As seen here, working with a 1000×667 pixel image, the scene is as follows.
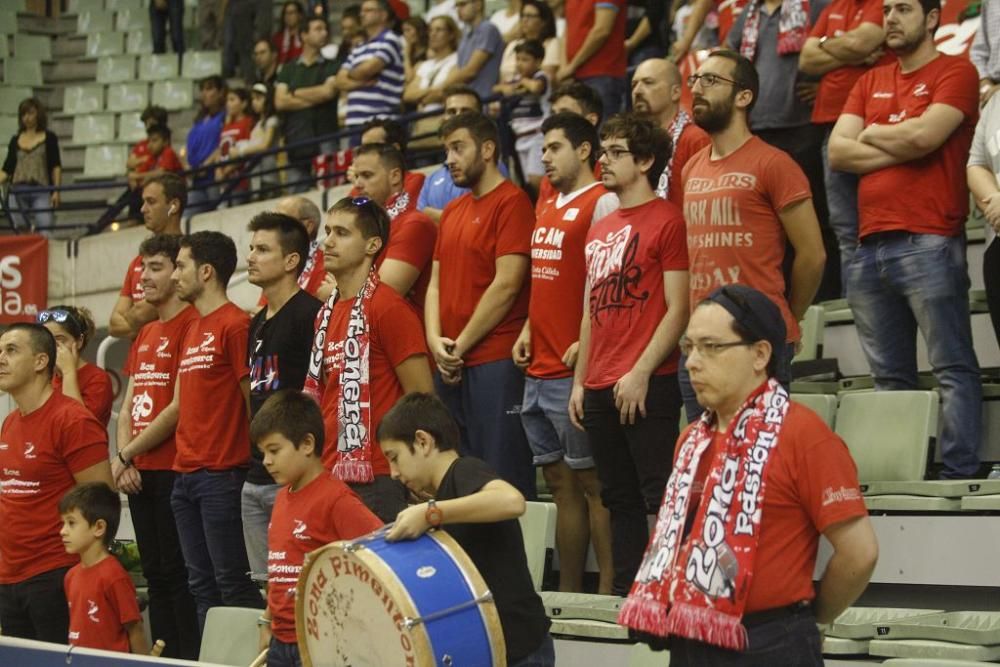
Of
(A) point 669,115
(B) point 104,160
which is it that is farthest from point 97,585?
(B) point 104,160

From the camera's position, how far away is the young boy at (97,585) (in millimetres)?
7395

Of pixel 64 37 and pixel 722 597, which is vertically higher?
pixel 64 37

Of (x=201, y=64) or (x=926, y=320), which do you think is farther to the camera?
(x=201, y=64)

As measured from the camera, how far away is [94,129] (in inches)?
722

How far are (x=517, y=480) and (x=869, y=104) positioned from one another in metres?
2.14

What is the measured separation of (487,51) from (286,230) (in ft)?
14.7

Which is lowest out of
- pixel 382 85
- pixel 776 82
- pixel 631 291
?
pixel 631 291

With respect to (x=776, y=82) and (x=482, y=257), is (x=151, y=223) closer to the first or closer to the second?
(x=482, y=257)

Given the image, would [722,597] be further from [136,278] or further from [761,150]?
[136,278]

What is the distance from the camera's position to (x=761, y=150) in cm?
632

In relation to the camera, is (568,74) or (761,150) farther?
(568,74)

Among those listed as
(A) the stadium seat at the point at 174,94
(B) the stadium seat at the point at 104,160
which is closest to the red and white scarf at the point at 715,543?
(B) the stadium seat at the point at 104,160

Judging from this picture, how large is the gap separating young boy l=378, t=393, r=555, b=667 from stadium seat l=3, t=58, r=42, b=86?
15411mm

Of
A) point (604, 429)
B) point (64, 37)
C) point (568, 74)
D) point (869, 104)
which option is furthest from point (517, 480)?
point (64, 37)
